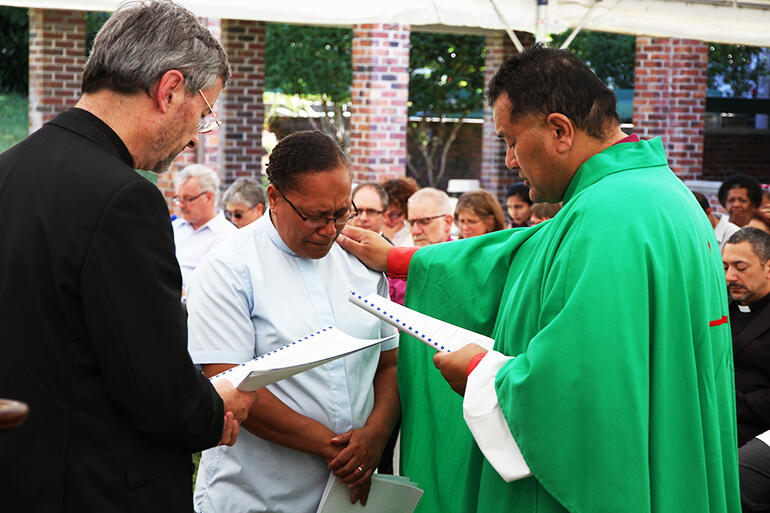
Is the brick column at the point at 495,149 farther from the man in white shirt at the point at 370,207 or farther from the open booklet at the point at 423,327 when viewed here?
the open booklet at the point at 423,327

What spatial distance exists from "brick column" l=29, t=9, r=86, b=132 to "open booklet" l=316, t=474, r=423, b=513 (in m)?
9.42

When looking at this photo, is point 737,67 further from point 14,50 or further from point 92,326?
point 92,326

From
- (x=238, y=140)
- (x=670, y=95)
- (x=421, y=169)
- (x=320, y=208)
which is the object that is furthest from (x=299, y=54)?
(x=320, y=208)

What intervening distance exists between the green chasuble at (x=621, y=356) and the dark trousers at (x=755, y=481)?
1.51 meters

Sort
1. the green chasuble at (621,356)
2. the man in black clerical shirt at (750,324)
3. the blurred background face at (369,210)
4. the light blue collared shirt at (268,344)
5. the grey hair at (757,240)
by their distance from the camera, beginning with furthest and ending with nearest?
the blurred background face at (369,210) < the grey hair at (757,240) < the man in black clerical shirt at (750,324) < the light blue collared shirt at (268,344) < the green chasuble at (621,356)

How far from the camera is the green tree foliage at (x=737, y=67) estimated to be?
860 inches

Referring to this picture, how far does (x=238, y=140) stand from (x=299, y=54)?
6.97 meters

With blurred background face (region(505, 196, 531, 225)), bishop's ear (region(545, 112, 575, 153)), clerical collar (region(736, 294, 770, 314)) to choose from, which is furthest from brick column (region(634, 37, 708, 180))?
bishop's ear (region(545, 112, 575, 153))

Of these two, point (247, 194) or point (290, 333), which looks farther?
point (247, 194)

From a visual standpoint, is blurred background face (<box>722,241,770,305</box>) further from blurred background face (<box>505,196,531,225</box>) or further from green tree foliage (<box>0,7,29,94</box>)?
green tree foliage (<box>0,7,29,94</box>)

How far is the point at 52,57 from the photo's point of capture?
36.8 ft

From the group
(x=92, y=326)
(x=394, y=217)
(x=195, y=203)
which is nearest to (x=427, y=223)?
(x=394, y=217)

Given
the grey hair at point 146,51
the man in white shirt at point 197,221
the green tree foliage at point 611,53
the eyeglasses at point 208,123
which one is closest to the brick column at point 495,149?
the man in white shirt at point 197,221

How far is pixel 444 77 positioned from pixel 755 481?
15.4 metres
